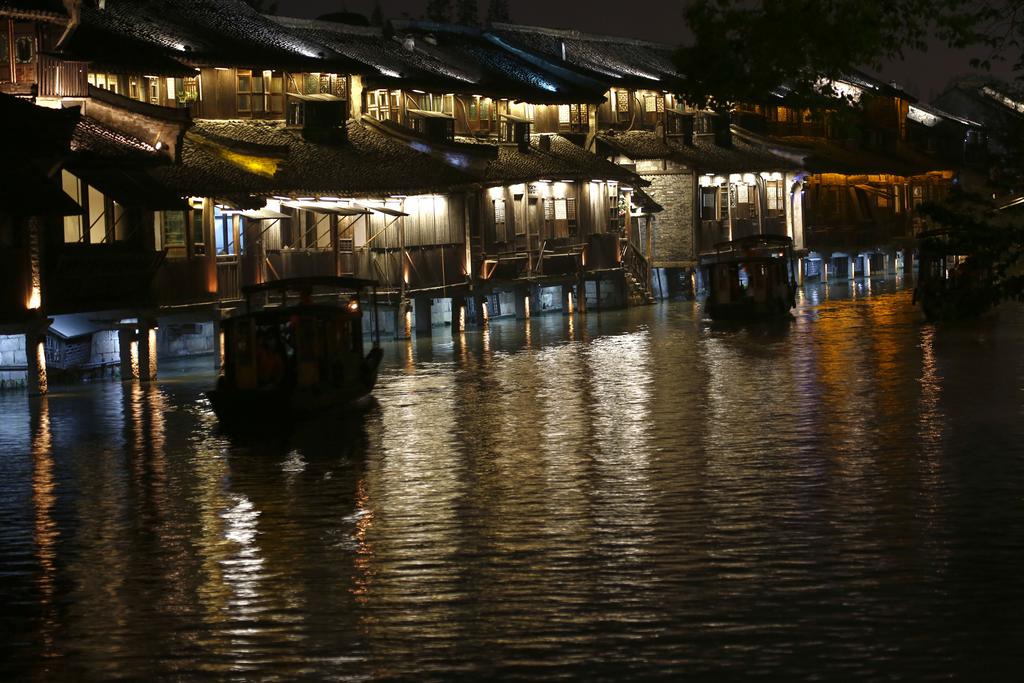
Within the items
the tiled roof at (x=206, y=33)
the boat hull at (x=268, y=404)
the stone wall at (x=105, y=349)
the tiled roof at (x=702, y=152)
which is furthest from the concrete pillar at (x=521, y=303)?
the boat hull at (x=268, y=404)

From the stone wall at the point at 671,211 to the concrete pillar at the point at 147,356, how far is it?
3893 centimetres

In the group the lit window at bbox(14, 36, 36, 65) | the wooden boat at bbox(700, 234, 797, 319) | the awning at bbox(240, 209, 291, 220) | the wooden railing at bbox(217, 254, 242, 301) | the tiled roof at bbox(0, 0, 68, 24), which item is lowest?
the wooden boat at bbox(700, 234, 797, 319)

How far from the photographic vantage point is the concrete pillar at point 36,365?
3947 centimetres

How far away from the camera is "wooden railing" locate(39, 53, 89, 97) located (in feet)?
137

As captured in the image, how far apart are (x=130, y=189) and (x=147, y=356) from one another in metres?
4.60

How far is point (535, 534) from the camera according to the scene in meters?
21.0

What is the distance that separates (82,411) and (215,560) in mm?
17899

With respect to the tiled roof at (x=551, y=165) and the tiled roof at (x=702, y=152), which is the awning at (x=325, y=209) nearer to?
the tiled roof at (x=551, y=165)

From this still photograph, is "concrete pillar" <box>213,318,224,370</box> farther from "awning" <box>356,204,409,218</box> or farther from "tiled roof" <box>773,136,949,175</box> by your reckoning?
"tiled roof" <box>773,136,949,175</box>

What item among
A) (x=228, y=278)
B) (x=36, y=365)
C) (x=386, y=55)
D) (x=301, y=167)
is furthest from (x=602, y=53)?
(x=36, y=365)

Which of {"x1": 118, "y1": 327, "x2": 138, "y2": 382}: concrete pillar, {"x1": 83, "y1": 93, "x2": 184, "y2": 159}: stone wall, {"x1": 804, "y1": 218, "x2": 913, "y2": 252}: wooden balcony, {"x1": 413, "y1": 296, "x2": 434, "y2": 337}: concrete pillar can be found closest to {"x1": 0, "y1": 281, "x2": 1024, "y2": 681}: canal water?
{"x1": 118, "y1": 327, "x2": 138, "y2": 382}: concrete pillar

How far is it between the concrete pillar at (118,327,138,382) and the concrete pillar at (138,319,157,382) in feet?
0.80

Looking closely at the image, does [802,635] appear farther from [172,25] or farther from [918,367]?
[172,25]

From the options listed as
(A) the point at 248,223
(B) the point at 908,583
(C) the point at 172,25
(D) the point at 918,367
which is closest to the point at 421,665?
(B) the point at 908,583
